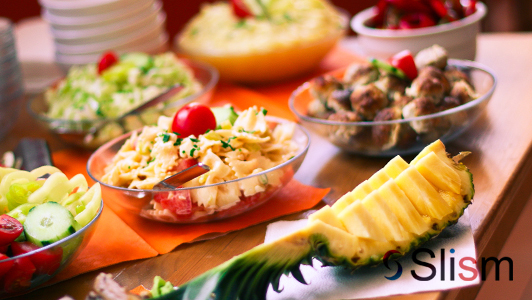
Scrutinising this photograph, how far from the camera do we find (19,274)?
838mm

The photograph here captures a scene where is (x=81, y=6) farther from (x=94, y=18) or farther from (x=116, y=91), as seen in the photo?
(x=116, y=91)

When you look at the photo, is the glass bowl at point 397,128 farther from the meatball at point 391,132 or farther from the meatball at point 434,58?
the meatball at point 434,58

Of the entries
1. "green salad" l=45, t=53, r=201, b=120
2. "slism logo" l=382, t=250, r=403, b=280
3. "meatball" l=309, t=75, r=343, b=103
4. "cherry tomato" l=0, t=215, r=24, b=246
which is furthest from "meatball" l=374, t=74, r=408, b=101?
"cherry tomato" l=0, t=215, r=24, b=246

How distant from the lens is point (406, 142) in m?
1.18

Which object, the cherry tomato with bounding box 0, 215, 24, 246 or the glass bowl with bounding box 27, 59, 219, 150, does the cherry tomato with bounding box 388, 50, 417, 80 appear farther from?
the cherry tomato with bounding box 0, 215, 24, 246

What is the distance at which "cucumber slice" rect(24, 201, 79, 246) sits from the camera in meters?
0.86

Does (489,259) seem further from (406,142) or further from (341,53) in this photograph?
(341,53)

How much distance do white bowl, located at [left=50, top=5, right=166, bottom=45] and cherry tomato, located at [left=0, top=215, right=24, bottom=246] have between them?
1.22m

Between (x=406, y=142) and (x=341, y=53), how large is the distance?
1.16 m

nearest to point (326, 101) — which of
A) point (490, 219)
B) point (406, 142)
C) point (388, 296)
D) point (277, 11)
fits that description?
point (406, 142)

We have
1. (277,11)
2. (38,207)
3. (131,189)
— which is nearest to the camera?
(38,207)

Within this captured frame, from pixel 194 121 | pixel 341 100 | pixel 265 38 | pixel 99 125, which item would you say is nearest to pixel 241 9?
pixel 265 38

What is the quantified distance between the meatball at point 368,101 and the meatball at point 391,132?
0.02 m

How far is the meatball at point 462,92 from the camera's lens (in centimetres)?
121
